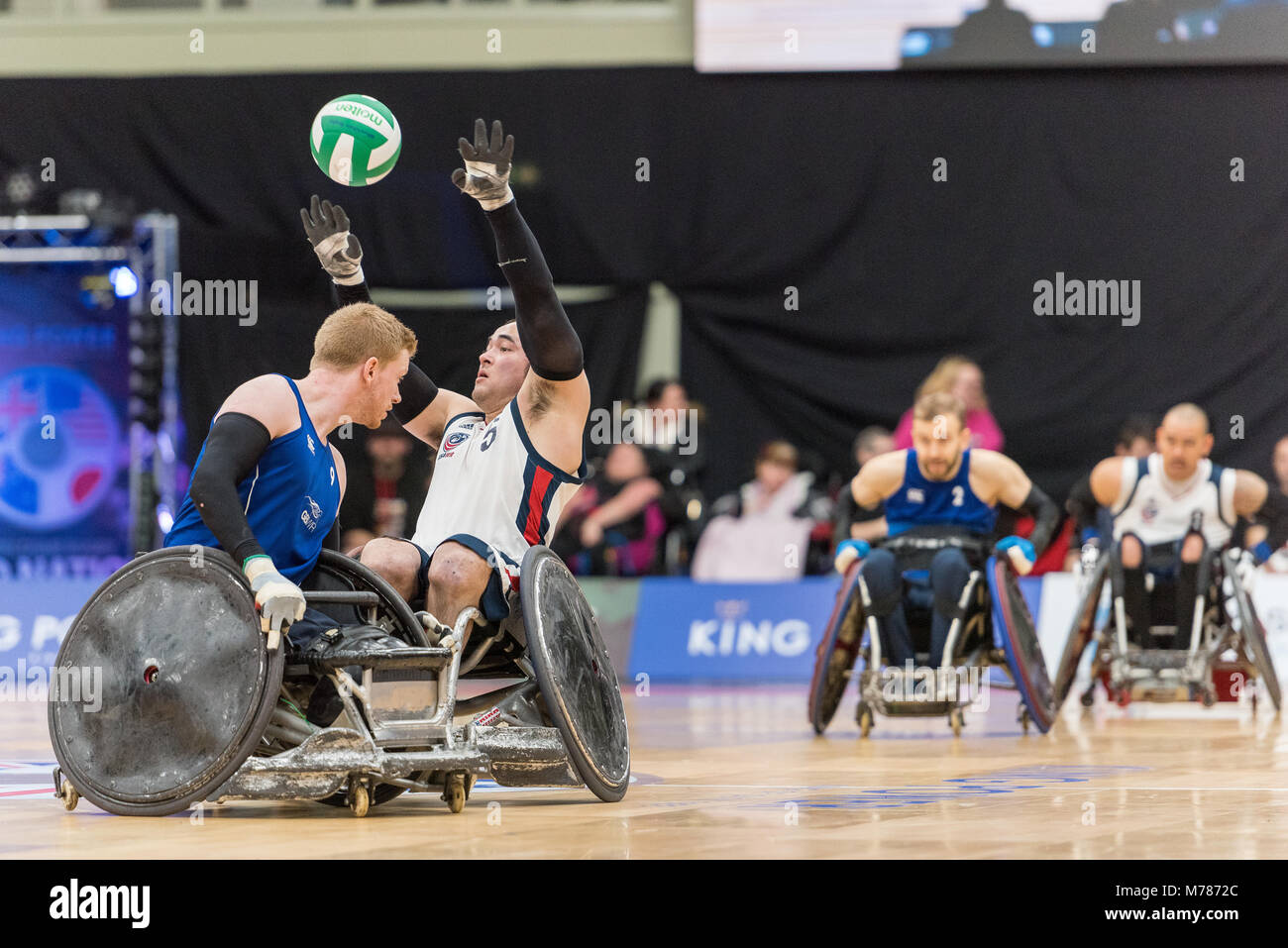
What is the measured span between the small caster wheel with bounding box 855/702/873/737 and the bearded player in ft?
9.03

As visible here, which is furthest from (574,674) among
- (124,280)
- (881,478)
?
(124,280)

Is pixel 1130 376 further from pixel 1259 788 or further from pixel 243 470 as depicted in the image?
pixel 243 470

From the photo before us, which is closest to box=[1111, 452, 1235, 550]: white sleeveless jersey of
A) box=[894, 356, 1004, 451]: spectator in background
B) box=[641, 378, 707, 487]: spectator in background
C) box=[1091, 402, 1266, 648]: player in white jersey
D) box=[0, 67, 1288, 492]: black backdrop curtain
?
box=[1091, 402, 1266, 648]: player in white jersey

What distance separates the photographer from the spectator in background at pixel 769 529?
1196cm

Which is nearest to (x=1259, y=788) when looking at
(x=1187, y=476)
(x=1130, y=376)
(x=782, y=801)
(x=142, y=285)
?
(x=782, y=801)

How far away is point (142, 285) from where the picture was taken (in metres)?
12.7

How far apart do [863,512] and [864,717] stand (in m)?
2.89

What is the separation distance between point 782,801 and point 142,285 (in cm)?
888

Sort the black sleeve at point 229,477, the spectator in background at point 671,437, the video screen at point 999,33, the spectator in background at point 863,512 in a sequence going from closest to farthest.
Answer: the black sleeve at point 229,477
the spectator in background at point 863,512
the spectator in background at point 671,437
the video screen at point 999,33

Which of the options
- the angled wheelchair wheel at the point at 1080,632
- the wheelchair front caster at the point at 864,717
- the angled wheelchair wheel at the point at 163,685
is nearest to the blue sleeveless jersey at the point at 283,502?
the angled wheelchair wheel at the point at 163,685

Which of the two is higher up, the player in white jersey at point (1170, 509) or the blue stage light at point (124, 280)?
the blue stage light at point (124, 280)

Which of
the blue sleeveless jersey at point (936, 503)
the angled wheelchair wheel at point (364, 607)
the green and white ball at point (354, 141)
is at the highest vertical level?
the green and white ball at point (354, 141)

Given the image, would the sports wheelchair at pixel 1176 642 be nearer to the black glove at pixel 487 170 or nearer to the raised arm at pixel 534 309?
the raised arm at pixel 534 309
